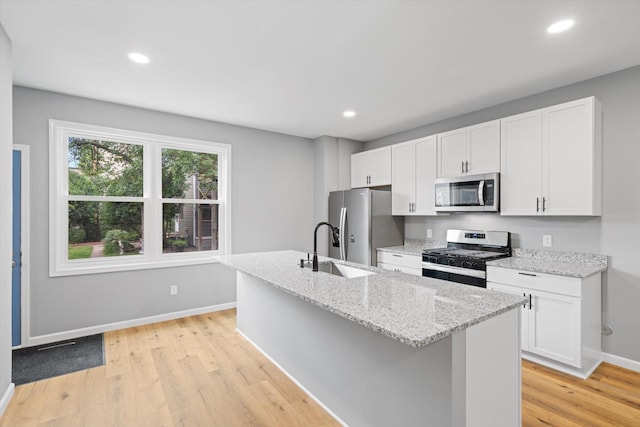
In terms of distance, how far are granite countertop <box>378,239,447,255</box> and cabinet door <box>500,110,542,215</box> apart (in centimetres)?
108

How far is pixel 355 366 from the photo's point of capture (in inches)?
74.1

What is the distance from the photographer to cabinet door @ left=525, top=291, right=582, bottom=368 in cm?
254

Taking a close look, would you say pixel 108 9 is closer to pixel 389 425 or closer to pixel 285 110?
pixel 285 110

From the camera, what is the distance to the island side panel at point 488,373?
4.33ft

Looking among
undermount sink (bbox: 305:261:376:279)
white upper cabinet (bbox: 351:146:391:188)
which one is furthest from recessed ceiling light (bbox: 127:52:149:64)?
white upper cabinet (bbox: 351:146:391:188)

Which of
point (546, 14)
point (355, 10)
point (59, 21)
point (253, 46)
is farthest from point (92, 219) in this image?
point (546, 14)

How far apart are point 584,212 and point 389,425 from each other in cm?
248

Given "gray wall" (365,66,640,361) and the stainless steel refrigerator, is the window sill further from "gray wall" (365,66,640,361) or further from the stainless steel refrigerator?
"gray wall" (365,66,640,361)

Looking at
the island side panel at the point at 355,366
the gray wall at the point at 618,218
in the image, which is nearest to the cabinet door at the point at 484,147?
the gray wall at the point at 618,218

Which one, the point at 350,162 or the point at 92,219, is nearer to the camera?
the point at 92,219

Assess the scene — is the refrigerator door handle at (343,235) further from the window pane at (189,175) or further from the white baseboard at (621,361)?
the white baseboard at (621,361)

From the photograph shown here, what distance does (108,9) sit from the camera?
195 centimetres

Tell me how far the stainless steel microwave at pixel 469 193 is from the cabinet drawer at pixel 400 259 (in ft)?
2.20

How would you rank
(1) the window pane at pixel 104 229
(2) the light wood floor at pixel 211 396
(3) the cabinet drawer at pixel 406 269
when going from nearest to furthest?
1. (2) the light wood floor at pixel 211 396
2. (1) the window pane at pixel 104 229
3. (3) the cabinet drawer at pixel 406 269
